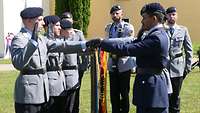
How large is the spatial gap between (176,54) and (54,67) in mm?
2268

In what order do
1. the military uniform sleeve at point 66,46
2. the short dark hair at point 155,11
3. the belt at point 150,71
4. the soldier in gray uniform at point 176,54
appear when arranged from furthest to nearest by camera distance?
the soldier in gray uniform at point 176,54
the military uniform sleeve at point 66,46
the belt at point 150,71
the short dark hair at point 155,11

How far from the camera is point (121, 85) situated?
9.50 metres

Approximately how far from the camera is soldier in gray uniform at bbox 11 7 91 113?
6.07 metres

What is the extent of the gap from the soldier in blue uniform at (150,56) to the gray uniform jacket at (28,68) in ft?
2.45

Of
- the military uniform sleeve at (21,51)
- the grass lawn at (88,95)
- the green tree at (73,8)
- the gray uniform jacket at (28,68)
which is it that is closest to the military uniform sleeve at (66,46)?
the gray uniform jacket at (28,68)

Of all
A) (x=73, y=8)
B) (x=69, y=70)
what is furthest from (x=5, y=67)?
(x=69, y=70)

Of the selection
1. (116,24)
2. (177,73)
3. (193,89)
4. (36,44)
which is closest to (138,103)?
(36,44)

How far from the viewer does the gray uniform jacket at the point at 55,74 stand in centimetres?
746

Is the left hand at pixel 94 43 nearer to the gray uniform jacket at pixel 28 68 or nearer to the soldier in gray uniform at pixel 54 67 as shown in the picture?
the gray uniform jacket at pixel 28 68

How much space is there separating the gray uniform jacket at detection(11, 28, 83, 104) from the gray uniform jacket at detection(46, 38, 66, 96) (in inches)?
38.2

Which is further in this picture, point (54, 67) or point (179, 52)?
point (179, 52)

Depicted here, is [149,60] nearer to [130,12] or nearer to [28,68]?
[28,68]

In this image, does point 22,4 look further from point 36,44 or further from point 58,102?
point 36,44

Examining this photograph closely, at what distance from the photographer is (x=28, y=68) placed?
6234 mm
